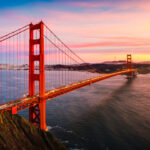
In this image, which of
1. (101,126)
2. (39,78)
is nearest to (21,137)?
(39,78)

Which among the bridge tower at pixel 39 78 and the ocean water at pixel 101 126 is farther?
the bridge tower at pixel 39 78

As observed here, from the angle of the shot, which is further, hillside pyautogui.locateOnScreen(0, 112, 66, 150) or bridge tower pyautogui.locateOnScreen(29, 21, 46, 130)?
bridge tower pyautogui.locateOnScreen(29, 21, 46, 130)

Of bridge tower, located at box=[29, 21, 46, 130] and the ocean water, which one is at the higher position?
bridge tower, located at box=[29, 21, 46, 130]

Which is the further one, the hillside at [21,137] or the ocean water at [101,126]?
the ocean water at [101,126]

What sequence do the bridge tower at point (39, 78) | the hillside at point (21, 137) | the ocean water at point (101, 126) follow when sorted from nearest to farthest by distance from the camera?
the hillside at point (21, 137) → the ocean water at point (101, 126) → the bridge tower at point (39, 78)

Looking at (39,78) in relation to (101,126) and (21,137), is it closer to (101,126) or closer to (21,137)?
(21,137)

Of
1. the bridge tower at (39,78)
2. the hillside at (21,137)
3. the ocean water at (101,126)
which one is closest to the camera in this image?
the hillside at (21,137)

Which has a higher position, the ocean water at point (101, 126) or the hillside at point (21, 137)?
the hillside at point (21, 137)

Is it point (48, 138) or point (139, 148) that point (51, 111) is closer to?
point (48, 138)
